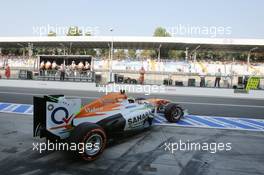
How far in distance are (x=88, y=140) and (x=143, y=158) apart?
1140 millimetres

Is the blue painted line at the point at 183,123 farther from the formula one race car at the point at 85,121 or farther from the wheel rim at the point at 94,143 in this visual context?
the wheel rim at the point at 94,143

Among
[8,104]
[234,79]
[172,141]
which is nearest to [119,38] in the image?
[234,79]

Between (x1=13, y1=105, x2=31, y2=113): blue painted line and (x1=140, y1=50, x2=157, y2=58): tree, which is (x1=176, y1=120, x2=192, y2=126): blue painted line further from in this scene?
(x1=140, y1=50, x2=157, y2=58): tree

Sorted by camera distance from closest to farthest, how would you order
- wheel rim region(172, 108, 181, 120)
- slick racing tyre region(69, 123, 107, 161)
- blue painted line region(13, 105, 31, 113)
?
slick racing tyre region(69, 123, 107, 161) < wheel rim region(172, 108, 181, 120) < blue painted line region(13, 105, 31, 113)

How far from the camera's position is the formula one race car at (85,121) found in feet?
15.5

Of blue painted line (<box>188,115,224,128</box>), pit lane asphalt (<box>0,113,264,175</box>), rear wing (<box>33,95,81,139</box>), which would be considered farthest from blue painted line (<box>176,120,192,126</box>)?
rear wing (<box>33,95,81,139</box>)

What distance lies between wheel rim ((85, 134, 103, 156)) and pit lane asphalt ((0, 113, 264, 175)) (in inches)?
7.6

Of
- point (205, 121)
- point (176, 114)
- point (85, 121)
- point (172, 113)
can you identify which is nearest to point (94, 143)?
point (85, 121)

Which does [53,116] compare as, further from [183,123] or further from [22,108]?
[22,108]

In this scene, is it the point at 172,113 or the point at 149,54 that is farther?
the point at 149,54

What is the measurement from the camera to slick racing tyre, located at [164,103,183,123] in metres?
7.80

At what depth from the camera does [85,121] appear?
5.27m

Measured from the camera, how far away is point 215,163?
15.8 feet

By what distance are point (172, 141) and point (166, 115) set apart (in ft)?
5.99
